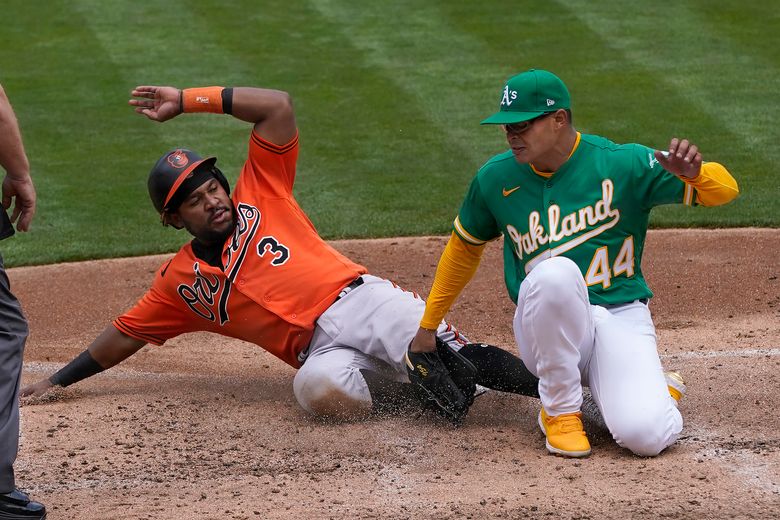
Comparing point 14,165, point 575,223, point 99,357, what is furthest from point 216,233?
point 575,223

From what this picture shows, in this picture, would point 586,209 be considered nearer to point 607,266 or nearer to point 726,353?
point 607,266

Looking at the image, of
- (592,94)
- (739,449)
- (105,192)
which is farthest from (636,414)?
(592,94)

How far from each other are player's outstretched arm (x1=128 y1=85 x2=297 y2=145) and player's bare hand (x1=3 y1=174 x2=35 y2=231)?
0.90m

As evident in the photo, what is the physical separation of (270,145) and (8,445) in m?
1.81

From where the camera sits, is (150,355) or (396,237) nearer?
(150,355)

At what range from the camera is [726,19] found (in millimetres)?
11469

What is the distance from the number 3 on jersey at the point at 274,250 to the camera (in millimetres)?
4949

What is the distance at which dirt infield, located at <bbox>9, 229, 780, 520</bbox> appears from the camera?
3.85 metres

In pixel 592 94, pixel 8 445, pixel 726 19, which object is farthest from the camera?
pixel 726 19

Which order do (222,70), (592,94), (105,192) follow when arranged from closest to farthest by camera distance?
1. (105,192)
2. (592,94)
3. (222,70)

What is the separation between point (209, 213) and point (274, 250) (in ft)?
1.00

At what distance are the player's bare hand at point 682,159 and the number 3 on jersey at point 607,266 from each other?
0.42 meters

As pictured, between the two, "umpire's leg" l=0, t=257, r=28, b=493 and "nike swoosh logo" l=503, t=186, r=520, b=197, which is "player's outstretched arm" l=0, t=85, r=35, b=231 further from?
"nike swoosh logo" l=503, t=186, r=520, b=197

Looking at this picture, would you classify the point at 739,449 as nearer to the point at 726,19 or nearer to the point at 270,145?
the point at 270,145
